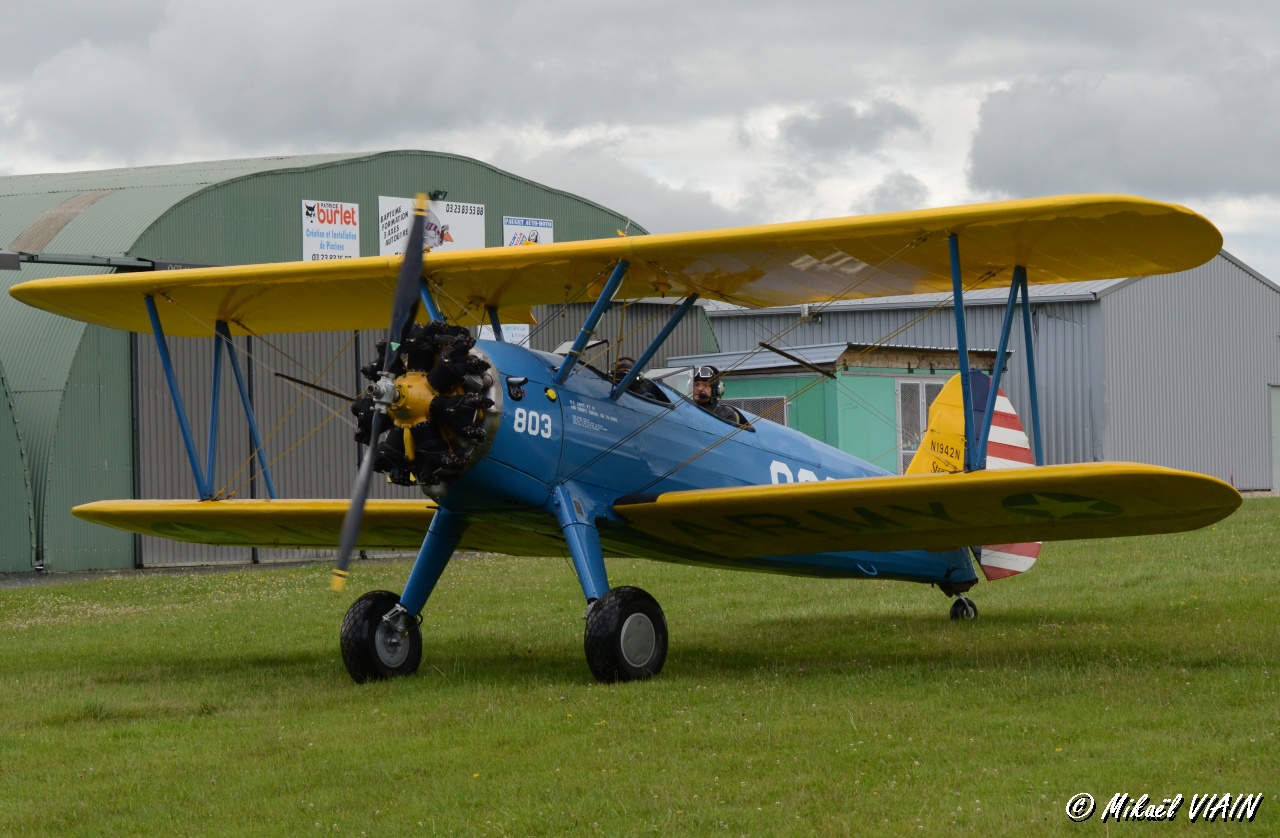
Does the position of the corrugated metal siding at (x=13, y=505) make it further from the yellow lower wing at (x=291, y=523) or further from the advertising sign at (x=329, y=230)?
the yellow lower wing at (x=291, y=523)

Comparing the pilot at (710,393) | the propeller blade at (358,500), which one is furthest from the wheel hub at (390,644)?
the pilot at (710,393)

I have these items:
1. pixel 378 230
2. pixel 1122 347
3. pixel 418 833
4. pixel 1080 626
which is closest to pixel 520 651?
pixel 1080 626

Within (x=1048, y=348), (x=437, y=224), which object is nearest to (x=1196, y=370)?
(x=1048, y=348)

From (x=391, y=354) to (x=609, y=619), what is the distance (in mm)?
2196

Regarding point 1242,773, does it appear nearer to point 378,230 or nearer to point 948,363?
point 378,230

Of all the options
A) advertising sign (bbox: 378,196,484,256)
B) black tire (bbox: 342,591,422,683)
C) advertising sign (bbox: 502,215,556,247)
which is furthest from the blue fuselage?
advertising sign (bbox: 502,215,556,247)

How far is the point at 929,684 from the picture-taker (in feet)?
28.1

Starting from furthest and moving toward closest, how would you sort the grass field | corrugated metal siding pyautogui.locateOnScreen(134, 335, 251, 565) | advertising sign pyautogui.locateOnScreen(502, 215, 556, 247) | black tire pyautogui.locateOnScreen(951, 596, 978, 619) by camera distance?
advertising sign pyautogui.locateOnScreen(502, 215, 556, 247) → corrugated metal siding pyautogui.locateOnScreen(134, 335, 251, 565) → black tire pyautogui.locateOnScreen(951, 596, 978, 619) → the grass field

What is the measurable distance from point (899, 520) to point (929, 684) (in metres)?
1.50

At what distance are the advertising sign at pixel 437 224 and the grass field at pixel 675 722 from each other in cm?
1136

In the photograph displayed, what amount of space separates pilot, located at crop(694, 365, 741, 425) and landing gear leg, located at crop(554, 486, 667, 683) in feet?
6.51

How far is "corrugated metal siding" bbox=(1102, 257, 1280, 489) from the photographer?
32969mm

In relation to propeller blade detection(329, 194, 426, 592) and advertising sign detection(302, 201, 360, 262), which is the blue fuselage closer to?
propeller blade detection(329, 194, 426, 592)

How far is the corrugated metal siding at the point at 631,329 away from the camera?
25375 millimetres
